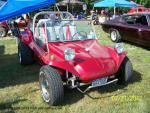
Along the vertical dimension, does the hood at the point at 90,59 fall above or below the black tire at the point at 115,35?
above

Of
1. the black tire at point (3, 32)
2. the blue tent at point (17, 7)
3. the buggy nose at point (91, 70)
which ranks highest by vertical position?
the blue tent at point (17, 7)

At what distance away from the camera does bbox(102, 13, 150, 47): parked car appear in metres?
9.81

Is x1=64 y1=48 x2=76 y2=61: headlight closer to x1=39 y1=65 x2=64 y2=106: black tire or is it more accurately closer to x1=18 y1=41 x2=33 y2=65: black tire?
x1=39 y1=65 x2=64 y2=106: black tire

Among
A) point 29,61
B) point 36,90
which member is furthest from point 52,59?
point 29,61

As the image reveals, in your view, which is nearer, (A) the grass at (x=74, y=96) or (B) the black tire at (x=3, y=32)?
(A) the grass at (x=74, y=96)

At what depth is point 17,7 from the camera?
6.56m

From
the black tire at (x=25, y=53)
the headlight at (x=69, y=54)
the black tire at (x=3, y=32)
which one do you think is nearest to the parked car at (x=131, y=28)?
the black tire at (x=25, y=53)

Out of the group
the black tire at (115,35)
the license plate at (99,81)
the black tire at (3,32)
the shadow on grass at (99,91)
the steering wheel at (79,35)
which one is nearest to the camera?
the license plate at (99,81)

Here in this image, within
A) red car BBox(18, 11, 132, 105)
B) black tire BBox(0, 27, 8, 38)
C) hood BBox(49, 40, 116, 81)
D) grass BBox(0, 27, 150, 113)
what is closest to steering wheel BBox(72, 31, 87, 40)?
red car BBox(18, 11, 132, 105)

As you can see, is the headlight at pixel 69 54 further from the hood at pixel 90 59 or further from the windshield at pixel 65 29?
the windshield at pixel 65 29

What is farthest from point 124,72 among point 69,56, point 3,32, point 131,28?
point 3,32

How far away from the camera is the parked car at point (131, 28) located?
9812 millimetres

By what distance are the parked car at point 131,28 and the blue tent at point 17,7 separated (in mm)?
4228

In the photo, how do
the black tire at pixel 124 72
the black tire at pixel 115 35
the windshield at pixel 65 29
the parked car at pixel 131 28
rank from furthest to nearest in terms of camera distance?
the black tire at pixel 115 35, the parked car at pixel 131 28, the windshield at pixel 65 29, the black tire at pixel 124 72
